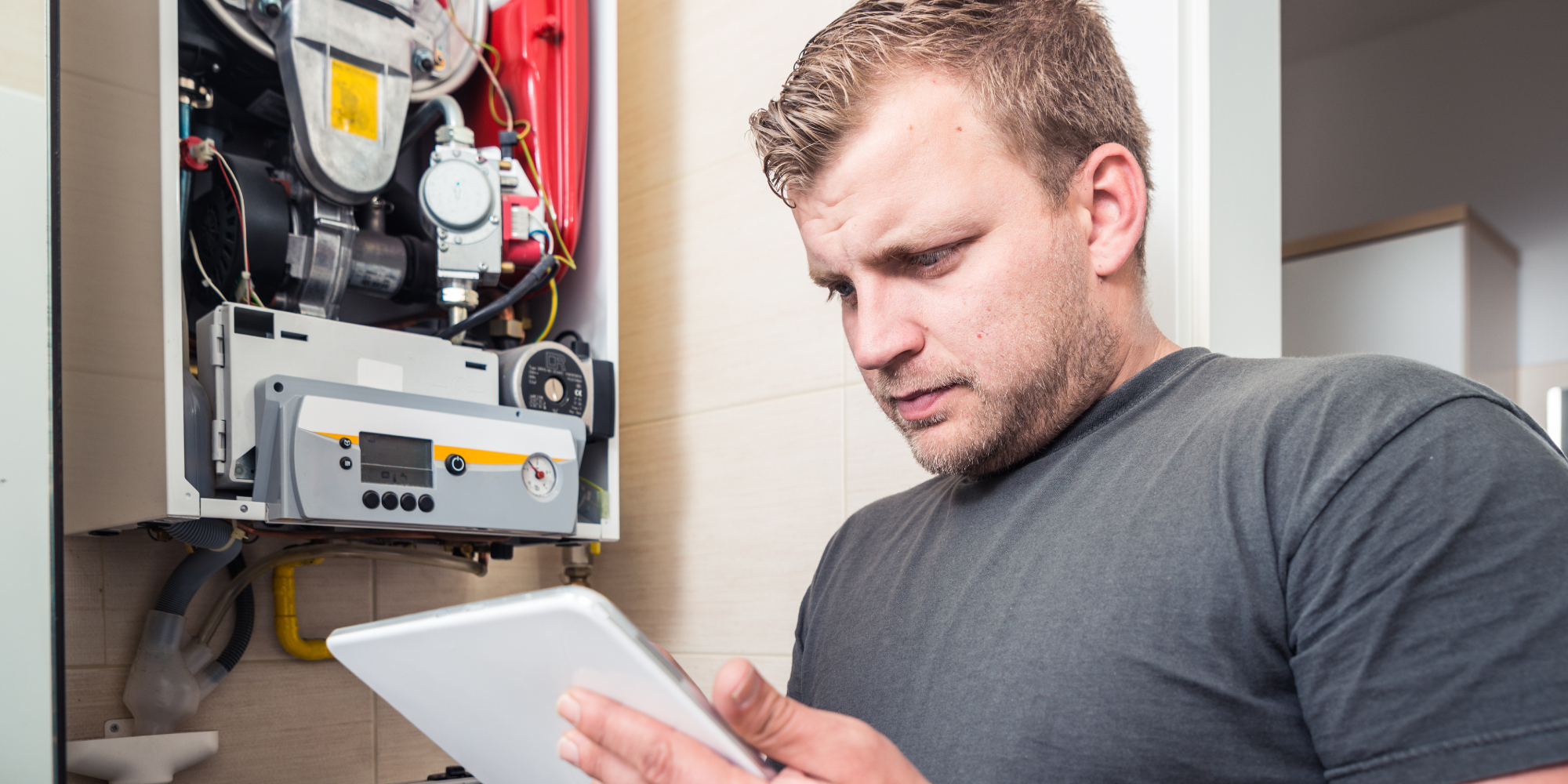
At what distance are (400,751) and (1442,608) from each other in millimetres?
1530

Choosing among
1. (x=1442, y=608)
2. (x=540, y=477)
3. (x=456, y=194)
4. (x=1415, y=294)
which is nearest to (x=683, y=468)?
(x=540, y=477)

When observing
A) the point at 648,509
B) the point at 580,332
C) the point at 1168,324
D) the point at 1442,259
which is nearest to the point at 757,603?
the point at 648,509

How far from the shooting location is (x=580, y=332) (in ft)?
5.47

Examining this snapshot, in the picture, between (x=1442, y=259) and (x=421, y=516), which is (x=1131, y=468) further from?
(x=1442, y=259)

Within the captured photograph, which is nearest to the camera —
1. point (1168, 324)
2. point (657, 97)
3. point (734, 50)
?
point (1168, 324)

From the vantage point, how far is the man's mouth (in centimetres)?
91

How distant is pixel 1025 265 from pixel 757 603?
0.94 meters

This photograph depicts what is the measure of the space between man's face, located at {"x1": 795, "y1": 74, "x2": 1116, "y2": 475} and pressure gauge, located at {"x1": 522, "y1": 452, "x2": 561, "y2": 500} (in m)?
0.66

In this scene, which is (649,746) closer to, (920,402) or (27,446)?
(920,402)

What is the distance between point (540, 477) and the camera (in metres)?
1.44

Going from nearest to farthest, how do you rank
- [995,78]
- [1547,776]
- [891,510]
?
[1547,776] → [995,78] → [891,510]

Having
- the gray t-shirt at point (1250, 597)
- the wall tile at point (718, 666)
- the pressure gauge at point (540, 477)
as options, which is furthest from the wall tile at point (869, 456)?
the gray t-shirt at point (1250, 597)

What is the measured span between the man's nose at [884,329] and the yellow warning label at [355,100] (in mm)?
783

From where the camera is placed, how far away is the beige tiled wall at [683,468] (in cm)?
148
